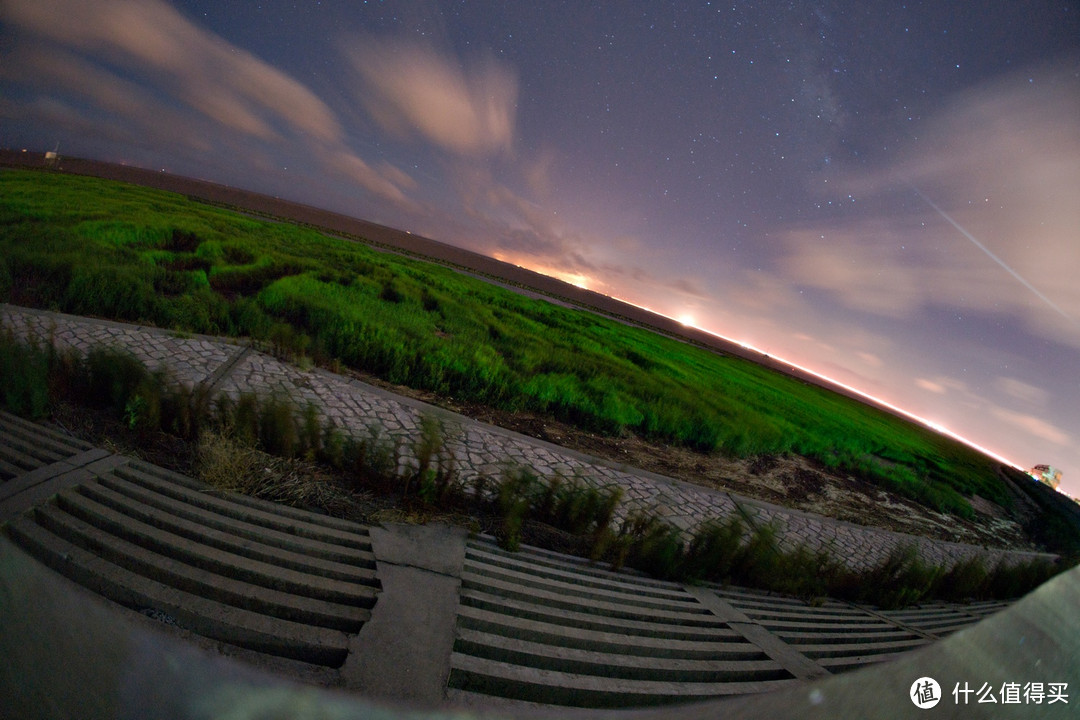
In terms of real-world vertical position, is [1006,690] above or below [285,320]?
above

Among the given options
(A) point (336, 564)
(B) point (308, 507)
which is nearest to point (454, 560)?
(A) point (336, 564)

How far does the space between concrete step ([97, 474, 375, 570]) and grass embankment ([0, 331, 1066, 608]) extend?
0.24m

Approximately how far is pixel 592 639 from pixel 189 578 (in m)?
1.13

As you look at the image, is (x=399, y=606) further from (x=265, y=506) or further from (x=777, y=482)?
(x=777, y=482)

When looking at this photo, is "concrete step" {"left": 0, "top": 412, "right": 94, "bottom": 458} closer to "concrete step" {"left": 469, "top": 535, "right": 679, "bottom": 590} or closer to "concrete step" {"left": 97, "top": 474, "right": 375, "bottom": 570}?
"concrete step" {"left": 97, "top": 474, "right": 375, "bottom": 570}

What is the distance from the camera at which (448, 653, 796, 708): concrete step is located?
892 mm

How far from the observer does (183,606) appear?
2.65 ft

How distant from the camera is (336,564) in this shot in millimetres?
1181

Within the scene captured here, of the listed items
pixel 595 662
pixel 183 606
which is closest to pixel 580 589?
pixel 595 662

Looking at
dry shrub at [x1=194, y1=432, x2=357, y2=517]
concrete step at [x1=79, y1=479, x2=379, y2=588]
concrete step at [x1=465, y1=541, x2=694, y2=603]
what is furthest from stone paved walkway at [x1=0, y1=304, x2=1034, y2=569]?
concrete step at [x1=79, y1=479, x2=379, y2=588]

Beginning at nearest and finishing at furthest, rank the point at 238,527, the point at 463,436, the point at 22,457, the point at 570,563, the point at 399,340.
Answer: the point at 22,457 < the point at 238,527 < the point at 570,563 < the point at 463,436 < the point at 399,340

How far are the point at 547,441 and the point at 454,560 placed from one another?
58.2 inches

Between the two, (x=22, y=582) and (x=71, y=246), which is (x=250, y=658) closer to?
(x=22, y=582)

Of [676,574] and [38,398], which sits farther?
[676,574]
